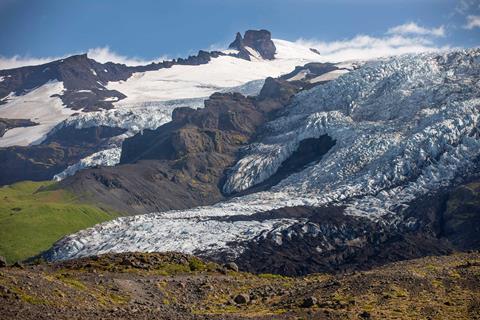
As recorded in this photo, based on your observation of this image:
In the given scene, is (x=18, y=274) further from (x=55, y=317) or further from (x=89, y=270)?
(x=89, y=270)

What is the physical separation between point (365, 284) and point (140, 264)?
27.5 meters

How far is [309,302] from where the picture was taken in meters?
53.1

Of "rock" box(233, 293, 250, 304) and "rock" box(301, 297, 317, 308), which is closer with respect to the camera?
"rock" box(301, 297, 317, 308)

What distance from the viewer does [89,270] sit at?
7094cm

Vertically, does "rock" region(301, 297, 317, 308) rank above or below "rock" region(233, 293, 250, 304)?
above

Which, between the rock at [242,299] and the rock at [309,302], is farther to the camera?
the rock at [242,299]

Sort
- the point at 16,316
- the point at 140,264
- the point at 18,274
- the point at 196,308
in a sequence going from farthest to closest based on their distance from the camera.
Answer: the point at 140,264, the point at 196,308, the point at 18,274, the point at 16,316

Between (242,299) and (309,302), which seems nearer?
(309,302)

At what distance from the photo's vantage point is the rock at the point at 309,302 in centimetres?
5291

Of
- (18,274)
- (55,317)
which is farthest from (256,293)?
(55,317)

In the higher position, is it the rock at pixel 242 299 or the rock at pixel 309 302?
the rock at pixel 309 302

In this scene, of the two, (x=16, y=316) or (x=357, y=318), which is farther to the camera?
(x=357, y=318)

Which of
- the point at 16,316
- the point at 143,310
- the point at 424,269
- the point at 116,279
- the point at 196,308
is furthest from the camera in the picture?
the point at 424,269

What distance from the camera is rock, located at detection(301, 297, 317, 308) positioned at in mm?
52906
